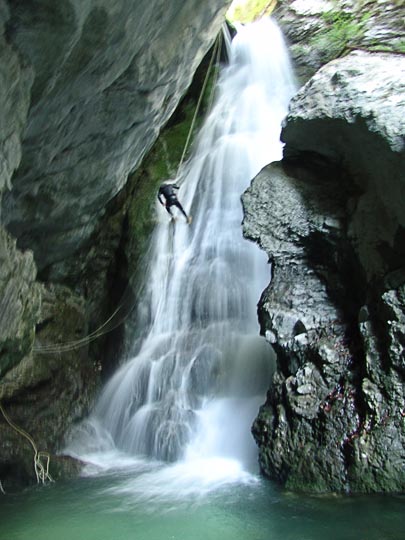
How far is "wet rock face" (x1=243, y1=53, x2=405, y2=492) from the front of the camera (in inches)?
247

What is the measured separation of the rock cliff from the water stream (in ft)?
3.17

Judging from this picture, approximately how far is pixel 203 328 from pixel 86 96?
5.18 metres

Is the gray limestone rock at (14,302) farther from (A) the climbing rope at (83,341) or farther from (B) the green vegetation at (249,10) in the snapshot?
(B) the green vegetation at (249,10)

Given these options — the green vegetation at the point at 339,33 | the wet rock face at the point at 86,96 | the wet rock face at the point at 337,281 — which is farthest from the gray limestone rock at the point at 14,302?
the green vegetation at the point at 339,33

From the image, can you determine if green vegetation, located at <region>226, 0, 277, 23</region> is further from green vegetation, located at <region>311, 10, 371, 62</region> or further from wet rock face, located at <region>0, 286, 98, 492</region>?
wet rock face, located at <region>0, 286, 98, 492</region>

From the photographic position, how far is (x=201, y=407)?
902cm

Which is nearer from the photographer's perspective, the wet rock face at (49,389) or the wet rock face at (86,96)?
the wet rock face at (86,96)

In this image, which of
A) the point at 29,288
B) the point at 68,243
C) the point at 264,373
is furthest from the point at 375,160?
the point at 68,243

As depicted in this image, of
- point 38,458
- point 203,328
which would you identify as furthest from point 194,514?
point 203,328

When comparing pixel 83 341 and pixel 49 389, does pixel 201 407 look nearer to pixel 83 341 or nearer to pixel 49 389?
pixel 49 389

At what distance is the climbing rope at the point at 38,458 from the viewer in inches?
319

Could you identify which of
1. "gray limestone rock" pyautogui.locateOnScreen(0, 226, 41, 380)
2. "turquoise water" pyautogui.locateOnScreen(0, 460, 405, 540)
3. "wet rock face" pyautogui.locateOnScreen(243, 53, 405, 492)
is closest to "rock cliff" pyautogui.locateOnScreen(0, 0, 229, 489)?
"gray limestone rock" pyautogui.locateOnScreen(0, 226, 41, 380)

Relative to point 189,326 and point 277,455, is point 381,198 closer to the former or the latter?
point 277,455

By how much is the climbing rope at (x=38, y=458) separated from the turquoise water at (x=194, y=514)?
61 centimetres
